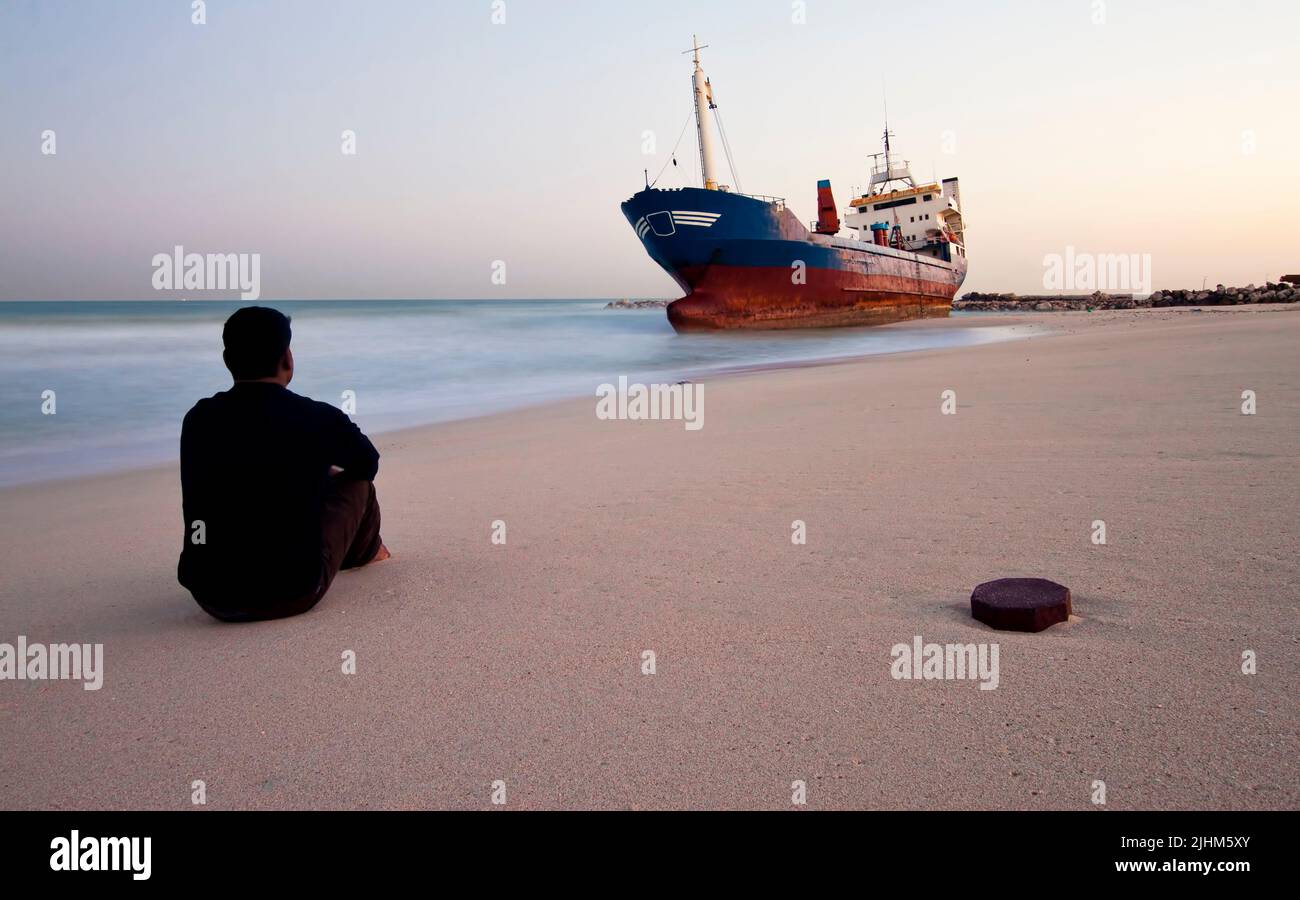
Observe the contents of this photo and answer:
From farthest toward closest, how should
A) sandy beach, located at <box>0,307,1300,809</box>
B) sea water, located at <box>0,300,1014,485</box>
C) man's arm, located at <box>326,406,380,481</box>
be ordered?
1. sea water, located at <box>0,300,1014,485</box>
2. man's arm, located at <box>326,406,380,481</box>
3. sandy beach, located at <box>0,307,1300,809</box>

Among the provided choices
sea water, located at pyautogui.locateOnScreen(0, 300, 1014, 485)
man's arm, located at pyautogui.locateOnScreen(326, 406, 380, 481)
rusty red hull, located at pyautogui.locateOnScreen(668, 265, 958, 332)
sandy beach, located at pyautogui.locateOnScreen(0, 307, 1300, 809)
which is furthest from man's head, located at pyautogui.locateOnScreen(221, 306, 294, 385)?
rusty red hull, located at pyautogui.locateOnScreen(668, 265, 958, 332)

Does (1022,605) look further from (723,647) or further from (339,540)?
(339,540)

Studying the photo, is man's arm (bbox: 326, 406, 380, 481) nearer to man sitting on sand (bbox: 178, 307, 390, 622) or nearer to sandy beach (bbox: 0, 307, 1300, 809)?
man sitting on sand (bbox: 178, 307, 390, 622)

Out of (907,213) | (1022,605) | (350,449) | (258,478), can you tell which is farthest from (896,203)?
(258,478)

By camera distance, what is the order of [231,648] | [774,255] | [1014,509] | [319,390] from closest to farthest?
[231,648]
[1014,509]
[319,390]
[774,255]

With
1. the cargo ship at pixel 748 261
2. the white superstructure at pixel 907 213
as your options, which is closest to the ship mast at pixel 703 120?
the cargo ship at pixel 748 261

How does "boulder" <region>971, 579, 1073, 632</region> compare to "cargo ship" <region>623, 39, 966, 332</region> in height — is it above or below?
below

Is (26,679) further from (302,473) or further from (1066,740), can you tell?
(1066,740)

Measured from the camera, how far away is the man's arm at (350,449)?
281 centimetres

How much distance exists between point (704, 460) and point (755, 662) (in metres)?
3.44

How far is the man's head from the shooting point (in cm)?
268

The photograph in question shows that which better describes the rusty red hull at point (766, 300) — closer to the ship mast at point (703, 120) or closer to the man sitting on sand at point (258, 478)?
the ship mast at point (703, 120)
